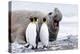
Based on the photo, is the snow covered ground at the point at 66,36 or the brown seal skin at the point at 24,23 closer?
the brown seal skin at the point at 24,23

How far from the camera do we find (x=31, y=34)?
5.16 ft

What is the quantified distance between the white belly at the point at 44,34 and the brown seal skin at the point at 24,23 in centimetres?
3

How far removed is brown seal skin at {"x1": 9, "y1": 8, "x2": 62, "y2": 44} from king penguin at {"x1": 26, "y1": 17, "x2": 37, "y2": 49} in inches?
1.3

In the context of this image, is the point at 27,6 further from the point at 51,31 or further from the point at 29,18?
the point at 51,31

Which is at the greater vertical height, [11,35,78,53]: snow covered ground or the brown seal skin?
the brown seal skin

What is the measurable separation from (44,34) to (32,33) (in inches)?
5.1

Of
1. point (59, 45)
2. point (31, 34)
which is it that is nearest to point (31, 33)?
point (31, 34)

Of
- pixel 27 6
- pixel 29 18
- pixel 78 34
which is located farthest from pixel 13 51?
pixel 78 34

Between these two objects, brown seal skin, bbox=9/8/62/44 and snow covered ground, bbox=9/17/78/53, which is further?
snow covered ground, bbox=9/17/78/53

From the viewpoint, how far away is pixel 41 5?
1.62 m

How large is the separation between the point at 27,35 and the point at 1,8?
1.20 feet

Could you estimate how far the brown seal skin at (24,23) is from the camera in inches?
59.5

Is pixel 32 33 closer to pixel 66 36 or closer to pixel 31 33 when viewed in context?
pixel 31 33

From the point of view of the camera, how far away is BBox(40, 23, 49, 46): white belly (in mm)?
1607
